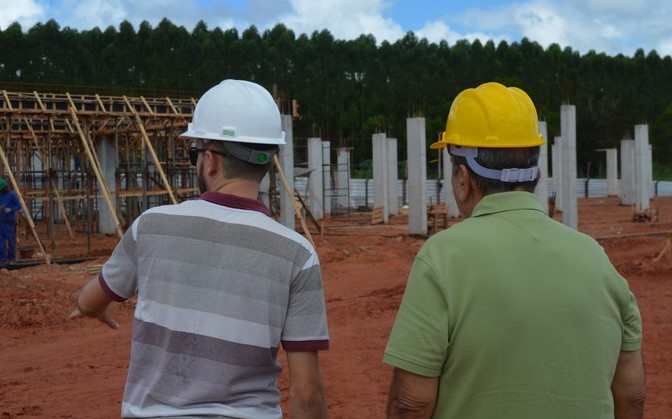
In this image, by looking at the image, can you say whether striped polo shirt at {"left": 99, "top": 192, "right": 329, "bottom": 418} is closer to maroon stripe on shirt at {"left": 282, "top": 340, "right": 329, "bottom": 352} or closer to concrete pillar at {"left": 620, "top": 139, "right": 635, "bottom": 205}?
maroon stripe on shirt at {"left": 282, "top": 340, "right": 329, "bottom": 352}

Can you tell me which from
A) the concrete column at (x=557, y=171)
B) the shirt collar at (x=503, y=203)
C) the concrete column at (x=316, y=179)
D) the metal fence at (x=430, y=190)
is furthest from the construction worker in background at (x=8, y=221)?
the concrete column at (x=557, y=171)

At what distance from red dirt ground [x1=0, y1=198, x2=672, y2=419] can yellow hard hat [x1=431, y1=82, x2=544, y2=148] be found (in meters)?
4.70

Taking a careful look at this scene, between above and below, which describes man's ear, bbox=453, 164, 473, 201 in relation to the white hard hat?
below

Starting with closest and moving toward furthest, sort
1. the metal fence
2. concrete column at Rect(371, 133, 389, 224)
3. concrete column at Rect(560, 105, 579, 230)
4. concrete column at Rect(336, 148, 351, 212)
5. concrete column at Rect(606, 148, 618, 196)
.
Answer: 1. concrete column at Rect(560, 105, 579, 230)
2. concrete column at Rect(371, 133, 389, 224)
3. concrete column at Rect(336, 148, 351, 212)
4. the metal fence
5. concrete column at Rect(606, 148, 618, 196)

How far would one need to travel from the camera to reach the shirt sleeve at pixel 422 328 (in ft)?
6.52

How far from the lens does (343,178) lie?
120ft

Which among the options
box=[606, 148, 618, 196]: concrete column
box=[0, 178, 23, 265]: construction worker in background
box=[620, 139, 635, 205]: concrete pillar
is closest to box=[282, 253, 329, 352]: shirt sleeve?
box=[0, 178, 23, 265]: construction worker in background

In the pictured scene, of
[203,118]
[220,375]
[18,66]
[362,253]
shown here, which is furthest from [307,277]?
[18,66]

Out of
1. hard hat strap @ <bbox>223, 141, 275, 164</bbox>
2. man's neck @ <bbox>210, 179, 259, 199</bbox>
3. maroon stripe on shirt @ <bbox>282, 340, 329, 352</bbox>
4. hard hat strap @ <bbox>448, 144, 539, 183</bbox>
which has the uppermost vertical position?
hard hat strap @ <bbox>223, 141, 275, 164</bbox>

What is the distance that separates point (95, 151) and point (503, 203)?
22.0m

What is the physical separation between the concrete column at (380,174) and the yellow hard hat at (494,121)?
25.8 metres

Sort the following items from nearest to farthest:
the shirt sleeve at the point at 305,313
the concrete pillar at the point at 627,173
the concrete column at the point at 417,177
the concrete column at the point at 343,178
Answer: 1. the shirt sleeve at the point at 305,313
2. the concrete column at the point at 417,177
3. the concrete column at the point at 343,178
4. the concrete pillar at the point at 627,173

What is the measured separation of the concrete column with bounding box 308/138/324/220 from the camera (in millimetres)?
28969

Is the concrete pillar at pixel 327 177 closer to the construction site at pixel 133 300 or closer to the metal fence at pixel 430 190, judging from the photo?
the construction site at pixel 133 300
